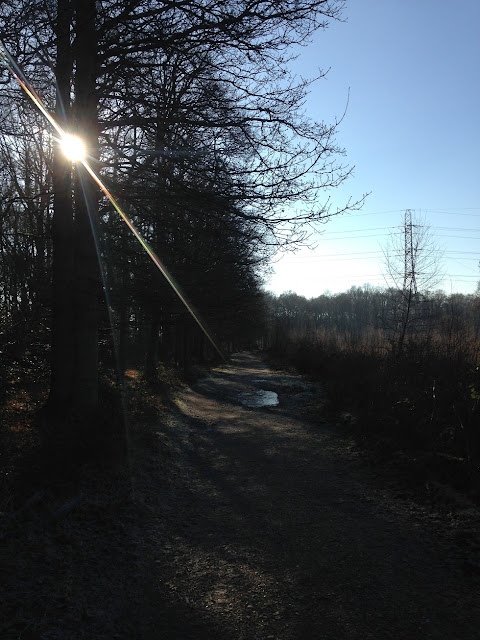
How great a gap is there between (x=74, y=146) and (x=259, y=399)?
1205 centimetres

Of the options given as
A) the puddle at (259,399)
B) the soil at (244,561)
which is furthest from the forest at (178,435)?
the puddle at (259,399)

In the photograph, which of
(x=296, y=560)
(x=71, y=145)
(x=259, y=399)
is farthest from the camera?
(x=259, y=399)

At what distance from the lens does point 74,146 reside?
679 centimetres

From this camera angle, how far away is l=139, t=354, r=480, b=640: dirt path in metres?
3.35

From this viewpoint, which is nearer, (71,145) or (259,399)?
(71,145)

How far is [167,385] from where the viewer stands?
53.6 feet

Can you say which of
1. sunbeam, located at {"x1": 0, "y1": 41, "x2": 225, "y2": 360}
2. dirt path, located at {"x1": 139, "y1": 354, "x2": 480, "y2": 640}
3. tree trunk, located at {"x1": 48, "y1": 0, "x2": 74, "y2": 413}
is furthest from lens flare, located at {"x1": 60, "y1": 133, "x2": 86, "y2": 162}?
dirt path, located at {"x1": 139, "y1": 354, "x2": 480, "y2": 640}

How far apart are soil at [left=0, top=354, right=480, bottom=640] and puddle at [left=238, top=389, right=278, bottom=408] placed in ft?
26.5

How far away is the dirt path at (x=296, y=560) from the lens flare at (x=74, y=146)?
509 centimetres

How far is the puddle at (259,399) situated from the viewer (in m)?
15.5

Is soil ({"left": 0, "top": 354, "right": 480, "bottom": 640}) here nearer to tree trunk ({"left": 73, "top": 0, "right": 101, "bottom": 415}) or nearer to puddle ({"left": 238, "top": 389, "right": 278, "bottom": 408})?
tree trunk ({"left": 73, "top": 0, "right": 101, "bottom": 415})

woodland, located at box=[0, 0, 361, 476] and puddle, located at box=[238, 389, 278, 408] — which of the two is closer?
woodland, located at box=[0, 0, 361, 476]

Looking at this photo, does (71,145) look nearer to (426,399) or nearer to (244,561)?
(244,561)

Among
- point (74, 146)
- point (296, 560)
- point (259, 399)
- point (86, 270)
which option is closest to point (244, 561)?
point (296, 560)
